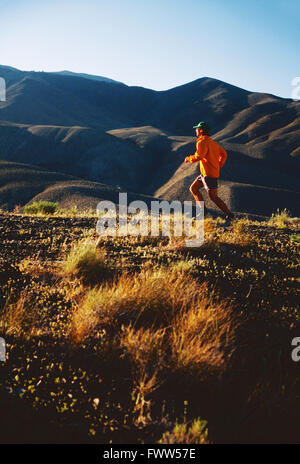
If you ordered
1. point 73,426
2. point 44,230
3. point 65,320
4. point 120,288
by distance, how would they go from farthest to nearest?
point 44,230
point 120,288
point 65,320
point 73,426

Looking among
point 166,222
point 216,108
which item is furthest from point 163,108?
point 166,222

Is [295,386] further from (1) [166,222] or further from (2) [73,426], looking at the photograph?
(1) [166,222]

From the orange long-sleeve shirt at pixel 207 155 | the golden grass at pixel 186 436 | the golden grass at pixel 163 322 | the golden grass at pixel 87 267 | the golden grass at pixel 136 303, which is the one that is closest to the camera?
the golden grass at pixel 186 436

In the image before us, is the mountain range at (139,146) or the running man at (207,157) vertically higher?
the mountain range at (139,146)

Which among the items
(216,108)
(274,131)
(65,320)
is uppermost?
(216,108)

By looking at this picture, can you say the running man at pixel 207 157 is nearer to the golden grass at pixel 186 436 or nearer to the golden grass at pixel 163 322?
the golden grass at pixel 163 322

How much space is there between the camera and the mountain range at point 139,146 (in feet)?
158

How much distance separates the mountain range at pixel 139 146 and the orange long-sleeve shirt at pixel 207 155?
27.8m

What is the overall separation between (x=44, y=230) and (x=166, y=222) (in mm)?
2708

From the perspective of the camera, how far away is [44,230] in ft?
23.1

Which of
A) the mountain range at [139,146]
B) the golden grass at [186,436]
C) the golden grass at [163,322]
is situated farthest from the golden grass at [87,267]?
the mountain range at [139,146]

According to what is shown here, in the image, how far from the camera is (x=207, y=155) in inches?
302

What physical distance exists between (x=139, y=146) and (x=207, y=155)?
74.1 meters

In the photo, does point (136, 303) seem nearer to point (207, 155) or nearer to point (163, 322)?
point (163, 322)
